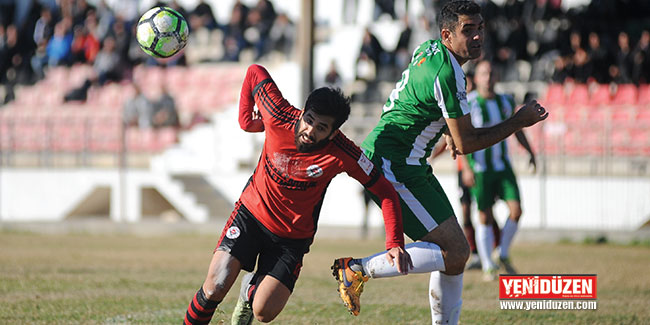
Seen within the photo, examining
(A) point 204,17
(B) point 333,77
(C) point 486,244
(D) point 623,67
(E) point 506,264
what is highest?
(A) point 204,17

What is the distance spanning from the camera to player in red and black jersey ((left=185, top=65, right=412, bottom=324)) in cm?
579

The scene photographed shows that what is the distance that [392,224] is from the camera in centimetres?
582

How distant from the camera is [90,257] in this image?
12602 mm

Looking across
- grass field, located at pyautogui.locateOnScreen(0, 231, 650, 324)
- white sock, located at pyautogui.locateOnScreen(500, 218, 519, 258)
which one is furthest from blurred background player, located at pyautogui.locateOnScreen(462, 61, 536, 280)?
grass field, located at pyautogui.locateOnScreen(0, 231, 650, 324)

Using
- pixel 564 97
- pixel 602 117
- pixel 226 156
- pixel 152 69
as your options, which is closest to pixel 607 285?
pixel 602 117

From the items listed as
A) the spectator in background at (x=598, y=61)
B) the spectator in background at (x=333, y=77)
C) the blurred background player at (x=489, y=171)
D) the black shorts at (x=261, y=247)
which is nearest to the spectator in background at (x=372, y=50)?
the spectator in background at (x=333, y=77)

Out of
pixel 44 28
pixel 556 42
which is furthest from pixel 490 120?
pixel 44 28

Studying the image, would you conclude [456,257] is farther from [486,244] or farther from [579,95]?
[579,95]

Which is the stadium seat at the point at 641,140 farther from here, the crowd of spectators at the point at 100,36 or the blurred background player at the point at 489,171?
the crowd of spectators at the point at 100,36

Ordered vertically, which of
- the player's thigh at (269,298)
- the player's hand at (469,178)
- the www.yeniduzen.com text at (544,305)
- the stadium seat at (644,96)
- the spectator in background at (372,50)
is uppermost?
the spectator in background at (372,50)

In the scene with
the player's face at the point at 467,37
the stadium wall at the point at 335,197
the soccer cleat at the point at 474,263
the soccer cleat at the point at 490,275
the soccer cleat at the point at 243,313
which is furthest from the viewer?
the stadium wall at the point at 335,197

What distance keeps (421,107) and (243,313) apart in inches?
73.3

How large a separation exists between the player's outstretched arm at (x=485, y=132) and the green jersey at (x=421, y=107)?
8 centimetres

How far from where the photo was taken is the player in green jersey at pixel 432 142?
5934 millimetres
